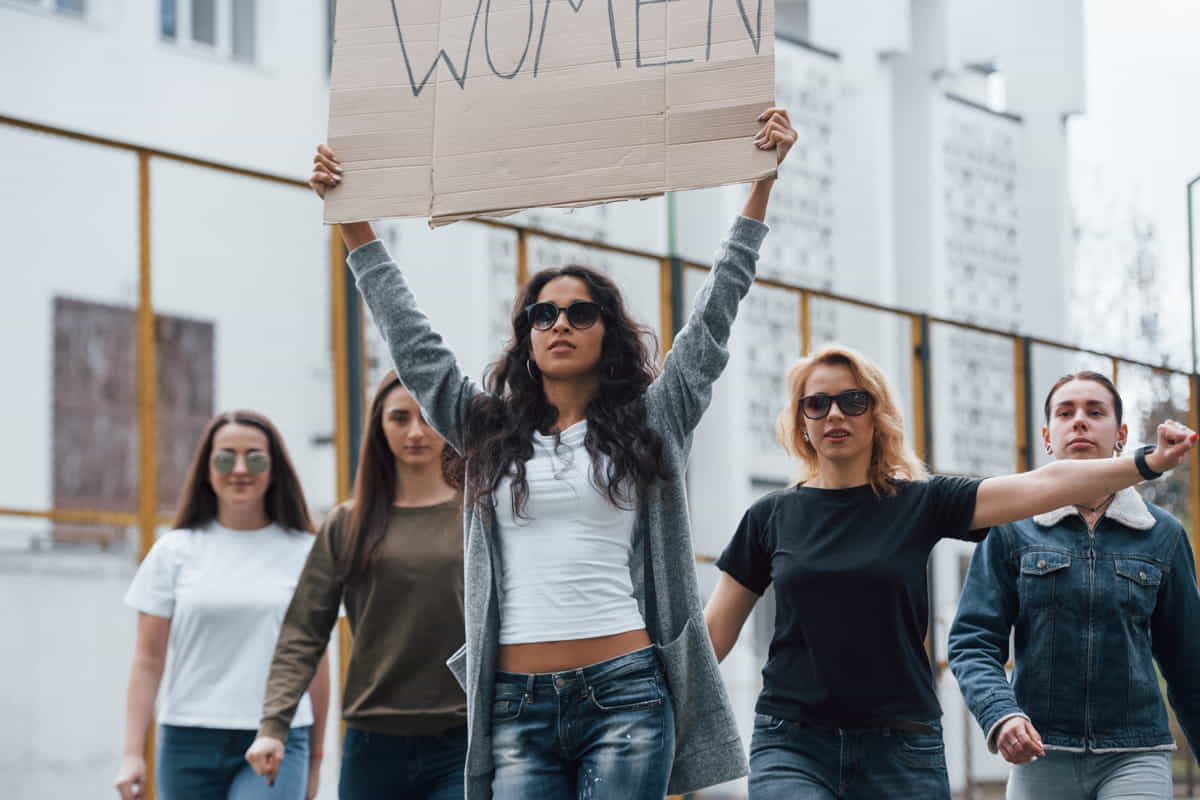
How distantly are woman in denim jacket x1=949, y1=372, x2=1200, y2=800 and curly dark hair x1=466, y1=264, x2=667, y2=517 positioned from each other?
1297mm

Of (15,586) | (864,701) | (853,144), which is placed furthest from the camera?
(853,144)

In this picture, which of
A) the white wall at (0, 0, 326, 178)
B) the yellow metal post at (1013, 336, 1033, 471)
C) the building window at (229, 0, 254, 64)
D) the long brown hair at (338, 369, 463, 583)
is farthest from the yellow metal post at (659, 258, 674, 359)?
the building window at (229, 0, 254, 64)

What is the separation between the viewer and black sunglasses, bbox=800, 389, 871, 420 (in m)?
4.52

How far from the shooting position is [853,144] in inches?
939

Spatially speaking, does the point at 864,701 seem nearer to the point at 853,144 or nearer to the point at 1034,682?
the point at 1034,682

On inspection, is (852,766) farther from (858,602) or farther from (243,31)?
(243,31)

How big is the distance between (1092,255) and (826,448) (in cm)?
2123

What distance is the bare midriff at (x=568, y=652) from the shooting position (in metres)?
3.83

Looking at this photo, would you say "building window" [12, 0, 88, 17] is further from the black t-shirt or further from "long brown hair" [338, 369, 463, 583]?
the black t-shirt

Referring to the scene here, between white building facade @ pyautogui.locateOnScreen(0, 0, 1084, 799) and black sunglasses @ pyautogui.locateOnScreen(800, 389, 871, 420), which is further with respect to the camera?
white building facade @ pyautogui.locateOnScreen(0, 0, 1084, 799)

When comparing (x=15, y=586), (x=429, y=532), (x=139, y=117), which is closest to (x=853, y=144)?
(x=139, y=117)

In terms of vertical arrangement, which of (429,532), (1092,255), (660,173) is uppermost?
(1092,255)

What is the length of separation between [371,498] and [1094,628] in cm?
193

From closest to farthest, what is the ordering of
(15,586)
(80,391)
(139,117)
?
(15,586) → (80,391) → (139,117)
